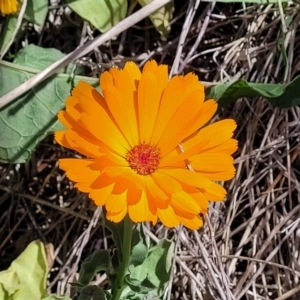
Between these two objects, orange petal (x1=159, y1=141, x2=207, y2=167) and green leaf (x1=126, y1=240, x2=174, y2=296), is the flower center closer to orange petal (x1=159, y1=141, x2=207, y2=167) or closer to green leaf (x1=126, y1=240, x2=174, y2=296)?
orange petal (x1=159, y1=141, x2=207, y2=167)

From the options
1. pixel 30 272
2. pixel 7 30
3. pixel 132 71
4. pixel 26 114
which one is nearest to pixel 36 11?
pixel 7 30

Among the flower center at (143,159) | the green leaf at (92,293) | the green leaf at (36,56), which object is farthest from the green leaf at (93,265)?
the green leaf at (36,56)

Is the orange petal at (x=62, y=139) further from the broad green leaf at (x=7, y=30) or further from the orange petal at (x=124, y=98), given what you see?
the broad green leaf at (x=7, y=30)

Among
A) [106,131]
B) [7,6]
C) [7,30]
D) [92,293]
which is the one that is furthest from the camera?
[7,30]

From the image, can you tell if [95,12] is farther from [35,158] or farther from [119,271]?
[119,271]

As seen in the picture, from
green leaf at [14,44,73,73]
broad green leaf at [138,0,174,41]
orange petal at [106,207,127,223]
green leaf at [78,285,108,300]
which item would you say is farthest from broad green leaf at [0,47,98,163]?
orange petal at [106,207,127,223]

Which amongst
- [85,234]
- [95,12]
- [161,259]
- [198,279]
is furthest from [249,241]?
[95,12]

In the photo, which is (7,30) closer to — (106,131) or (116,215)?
(106,131)
